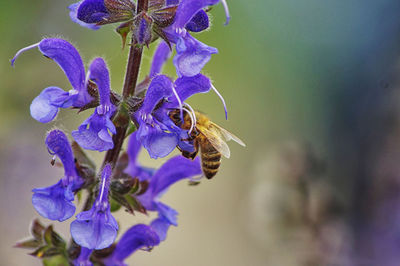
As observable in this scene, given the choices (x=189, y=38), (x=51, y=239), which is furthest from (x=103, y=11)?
(x=51, y=239)

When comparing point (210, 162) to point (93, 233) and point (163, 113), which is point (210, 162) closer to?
point (163, 113)

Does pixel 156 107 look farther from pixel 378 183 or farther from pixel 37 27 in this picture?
pixel 37 27

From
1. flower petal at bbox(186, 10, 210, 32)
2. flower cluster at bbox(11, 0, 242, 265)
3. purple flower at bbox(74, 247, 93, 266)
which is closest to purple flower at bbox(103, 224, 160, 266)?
flower cluster at bbox(11, 0, 242, 265)

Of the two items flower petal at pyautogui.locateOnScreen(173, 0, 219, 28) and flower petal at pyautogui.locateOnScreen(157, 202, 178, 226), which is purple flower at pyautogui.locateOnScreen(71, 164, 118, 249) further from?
flower petal at pyautogui.locateOnScreen(173, 0, 219, 28)

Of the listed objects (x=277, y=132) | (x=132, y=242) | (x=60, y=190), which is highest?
(x=277, y=132)

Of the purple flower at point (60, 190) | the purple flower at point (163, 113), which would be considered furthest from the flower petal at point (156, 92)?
the purple flower at point (60, 190)

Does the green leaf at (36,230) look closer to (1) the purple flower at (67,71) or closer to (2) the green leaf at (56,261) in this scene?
(2) the green leaf at (56,261)

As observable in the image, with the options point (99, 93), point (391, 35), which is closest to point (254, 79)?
point (391, 35)
